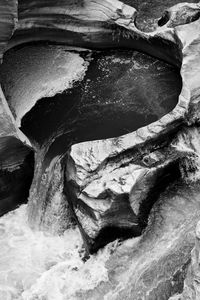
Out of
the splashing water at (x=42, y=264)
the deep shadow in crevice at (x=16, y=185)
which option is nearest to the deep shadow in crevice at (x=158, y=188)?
the splashing water at (x=42, y=264)

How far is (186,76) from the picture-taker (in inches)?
272

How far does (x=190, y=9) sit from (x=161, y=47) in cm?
80

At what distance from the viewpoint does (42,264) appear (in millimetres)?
5809

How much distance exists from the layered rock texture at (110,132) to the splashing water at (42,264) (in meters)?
0.14

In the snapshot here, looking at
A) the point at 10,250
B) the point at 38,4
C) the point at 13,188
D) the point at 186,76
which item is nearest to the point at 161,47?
the point at 186,76

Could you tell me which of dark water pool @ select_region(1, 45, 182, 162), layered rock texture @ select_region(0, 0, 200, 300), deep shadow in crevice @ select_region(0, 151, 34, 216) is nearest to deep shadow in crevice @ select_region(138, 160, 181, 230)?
layered rock texture @ select_region(0, 0, 200, 300)

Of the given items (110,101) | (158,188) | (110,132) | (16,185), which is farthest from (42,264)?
(110,101)

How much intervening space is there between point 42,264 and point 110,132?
81.7 inches

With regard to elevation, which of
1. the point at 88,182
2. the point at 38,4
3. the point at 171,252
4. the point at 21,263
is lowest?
the point at 21,263

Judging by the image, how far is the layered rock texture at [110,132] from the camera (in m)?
5.53

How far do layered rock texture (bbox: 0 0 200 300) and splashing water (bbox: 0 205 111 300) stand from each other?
138 mm

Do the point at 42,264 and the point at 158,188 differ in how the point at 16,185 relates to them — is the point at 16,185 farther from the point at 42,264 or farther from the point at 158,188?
the point at 158,188

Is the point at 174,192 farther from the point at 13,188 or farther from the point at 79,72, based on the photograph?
the point at 79,72

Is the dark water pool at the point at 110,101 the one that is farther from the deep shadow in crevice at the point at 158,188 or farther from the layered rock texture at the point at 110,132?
the deep shadow in crevice at the point at 158,188
